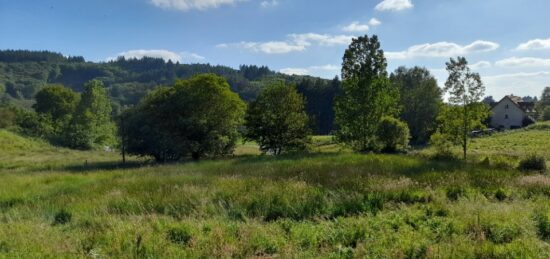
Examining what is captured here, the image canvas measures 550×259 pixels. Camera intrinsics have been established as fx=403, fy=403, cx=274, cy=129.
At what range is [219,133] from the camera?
3984 cm

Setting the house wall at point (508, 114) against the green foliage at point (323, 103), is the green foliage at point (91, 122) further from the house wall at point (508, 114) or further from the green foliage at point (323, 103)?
the house wall at point (508, 114)

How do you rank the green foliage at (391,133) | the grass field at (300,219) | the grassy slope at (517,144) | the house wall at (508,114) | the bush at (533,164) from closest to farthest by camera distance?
the grass field at (300,219) < the bush at (533,164) < the green foliage at (391,133) < the grassy slope at (517,144) < the house wall at (508,114)

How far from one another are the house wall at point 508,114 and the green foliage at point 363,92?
240 feet

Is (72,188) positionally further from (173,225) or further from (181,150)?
(181,150)

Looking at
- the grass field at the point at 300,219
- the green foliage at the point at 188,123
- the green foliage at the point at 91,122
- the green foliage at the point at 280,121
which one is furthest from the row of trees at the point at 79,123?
the grass field at the point at 300,219

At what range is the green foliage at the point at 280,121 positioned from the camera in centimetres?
3956

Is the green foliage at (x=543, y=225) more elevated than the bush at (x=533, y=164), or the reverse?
the green foliage at (x=543, y=225)

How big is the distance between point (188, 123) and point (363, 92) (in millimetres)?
16586

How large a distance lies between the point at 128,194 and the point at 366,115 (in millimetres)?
25432

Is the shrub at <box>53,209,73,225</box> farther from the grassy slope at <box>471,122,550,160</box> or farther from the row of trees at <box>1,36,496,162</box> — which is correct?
the grassy slope at <box>471,122,550,160</box>

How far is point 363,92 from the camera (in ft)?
112

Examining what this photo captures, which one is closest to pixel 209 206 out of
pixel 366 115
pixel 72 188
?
pixel 72 188

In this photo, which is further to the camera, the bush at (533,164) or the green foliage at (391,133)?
the green foliage at (391,133)

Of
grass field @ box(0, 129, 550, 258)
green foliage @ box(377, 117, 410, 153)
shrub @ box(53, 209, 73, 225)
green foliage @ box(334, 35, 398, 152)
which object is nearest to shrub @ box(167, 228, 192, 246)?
grass field @ box(0, 129, 550, 258)
